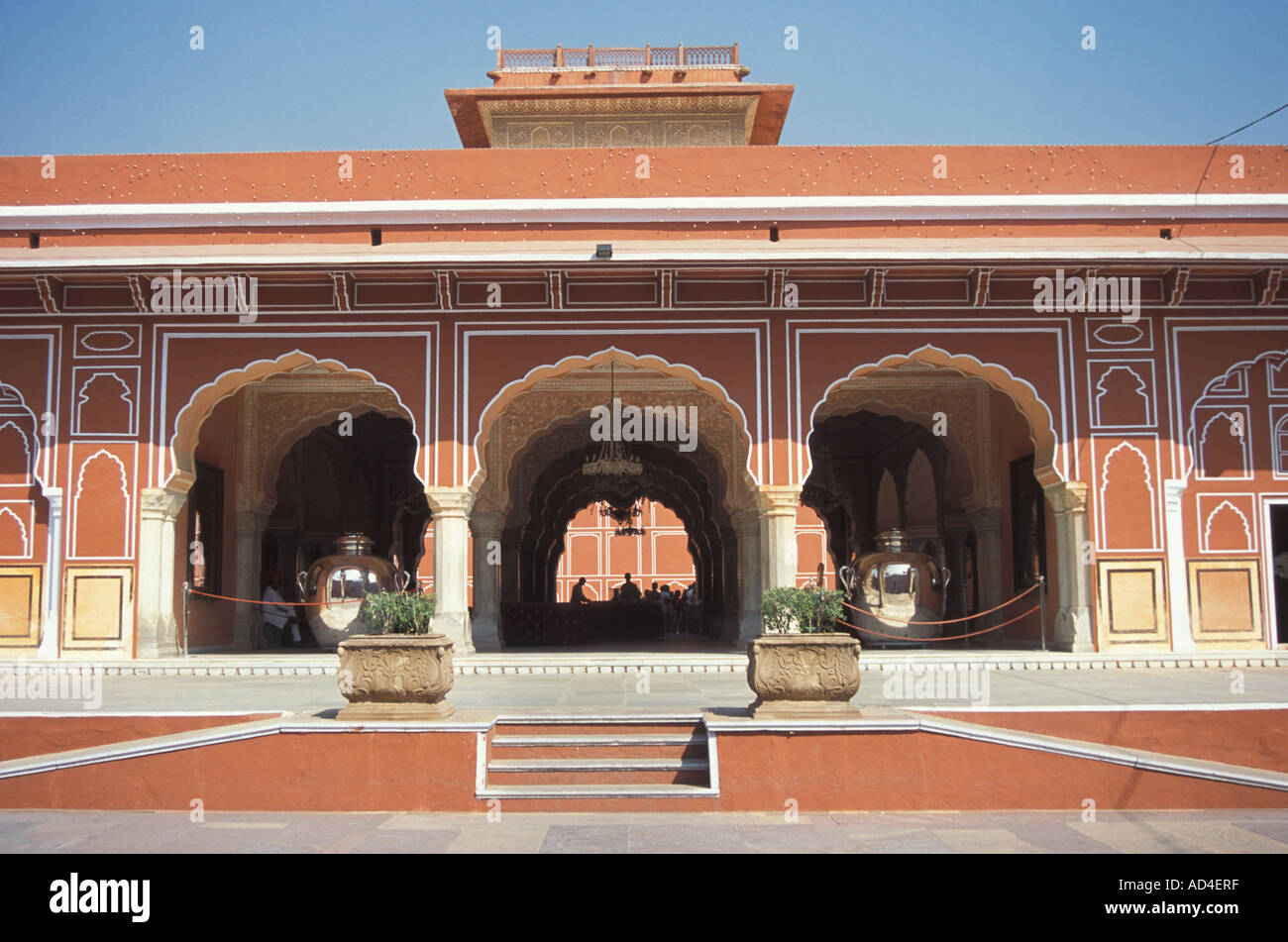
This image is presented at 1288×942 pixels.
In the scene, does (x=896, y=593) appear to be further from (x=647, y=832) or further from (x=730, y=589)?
(x=647, y=832)

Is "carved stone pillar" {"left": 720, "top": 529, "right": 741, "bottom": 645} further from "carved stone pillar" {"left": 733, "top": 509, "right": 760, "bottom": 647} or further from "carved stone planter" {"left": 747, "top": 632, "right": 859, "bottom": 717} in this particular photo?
"carved stone planter" {"left": 747, "top": 632, "right": 859, "bottom": 717}

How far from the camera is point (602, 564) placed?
26.2m

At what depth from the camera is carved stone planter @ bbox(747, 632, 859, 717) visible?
5.18 m

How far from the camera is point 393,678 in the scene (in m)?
5.22

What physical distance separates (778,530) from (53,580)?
5.89 metres

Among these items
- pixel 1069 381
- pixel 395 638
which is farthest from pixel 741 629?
pixel 395 638

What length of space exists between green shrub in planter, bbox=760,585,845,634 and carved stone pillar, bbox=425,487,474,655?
4.34 meters

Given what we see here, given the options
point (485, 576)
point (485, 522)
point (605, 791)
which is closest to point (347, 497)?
point (485, 522)

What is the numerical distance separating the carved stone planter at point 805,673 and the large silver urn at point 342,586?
6169mm

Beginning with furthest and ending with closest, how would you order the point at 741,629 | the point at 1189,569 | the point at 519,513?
the point at 519,513, the point at 741,629, the point at 1189,569

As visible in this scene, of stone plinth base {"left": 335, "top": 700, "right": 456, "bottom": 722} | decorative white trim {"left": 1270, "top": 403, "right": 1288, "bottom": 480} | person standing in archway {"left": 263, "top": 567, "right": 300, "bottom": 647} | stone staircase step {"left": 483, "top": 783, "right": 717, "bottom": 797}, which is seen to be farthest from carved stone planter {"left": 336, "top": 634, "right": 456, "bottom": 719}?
decorative white trim {"left": 1270, "top": 403, "right": 1288, "bottom": 480}

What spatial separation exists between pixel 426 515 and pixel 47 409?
6951 millimetres

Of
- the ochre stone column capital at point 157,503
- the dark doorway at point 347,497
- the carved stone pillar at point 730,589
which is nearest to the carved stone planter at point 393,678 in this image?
the ochre stone column capital at point 157,503
